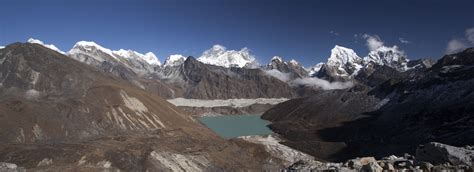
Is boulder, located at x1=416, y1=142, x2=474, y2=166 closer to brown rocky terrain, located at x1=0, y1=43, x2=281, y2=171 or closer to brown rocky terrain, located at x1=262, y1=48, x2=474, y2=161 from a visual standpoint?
brown rocky terrain, located at x1=0, y1=43, x2=281, y2=171

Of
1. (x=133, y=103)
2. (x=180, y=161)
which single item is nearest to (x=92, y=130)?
(x=133, y=103)

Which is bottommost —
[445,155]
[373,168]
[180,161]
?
[180,161]

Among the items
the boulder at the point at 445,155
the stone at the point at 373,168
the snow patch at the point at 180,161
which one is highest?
the boulder at the point at 445,155

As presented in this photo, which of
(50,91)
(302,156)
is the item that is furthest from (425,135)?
(50,91)

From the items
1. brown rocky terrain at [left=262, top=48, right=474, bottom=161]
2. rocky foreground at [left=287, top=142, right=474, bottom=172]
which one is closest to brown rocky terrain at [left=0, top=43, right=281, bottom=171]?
Result: brown rocky terrain at [left=262, top=48, right=474, bottom=161]

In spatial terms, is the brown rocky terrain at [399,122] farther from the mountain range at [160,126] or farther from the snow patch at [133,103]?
the snow patch at [133,103]

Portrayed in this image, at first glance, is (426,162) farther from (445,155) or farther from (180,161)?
(180,161)

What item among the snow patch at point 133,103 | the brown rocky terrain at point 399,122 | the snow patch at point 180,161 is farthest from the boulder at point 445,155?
the snow patch at point 133,103

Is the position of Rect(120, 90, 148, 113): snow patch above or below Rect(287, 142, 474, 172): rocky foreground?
above
